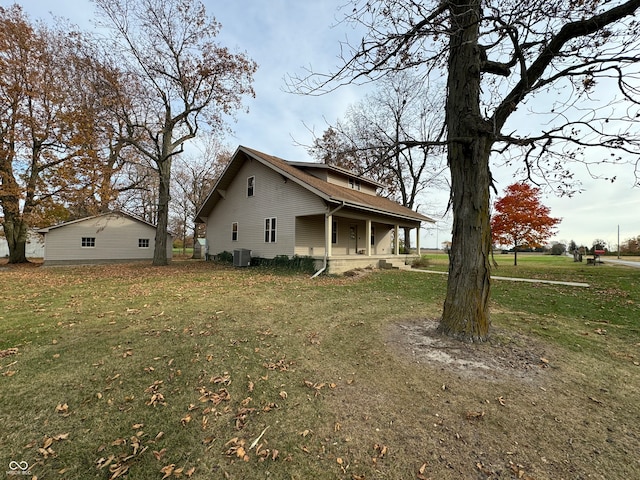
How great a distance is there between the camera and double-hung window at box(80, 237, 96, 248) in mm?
20109

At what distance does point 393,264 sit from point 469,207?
12.4 m

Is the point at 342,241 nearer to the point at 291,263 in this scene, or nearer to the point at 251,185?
the point at 291,263

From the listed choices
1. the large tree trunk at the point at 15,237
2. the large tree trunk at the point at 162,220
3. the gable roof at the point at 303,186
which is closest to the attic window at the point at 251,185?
the gable roof at the point at 303,186

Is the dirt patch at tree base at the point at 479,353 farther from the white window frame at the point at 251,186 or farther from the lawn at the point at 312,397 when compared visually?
the white window frame at the point at 251,186

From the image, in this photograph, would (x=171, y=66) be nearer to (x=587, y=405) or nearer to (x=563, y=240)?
(x=587, y=405)

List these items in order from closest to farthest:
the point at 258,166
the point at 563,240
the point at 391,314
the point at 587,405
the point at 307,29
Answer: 1. the point at 587,405
2. the point at 307,29
3. the point at 391,314
4. the point at 258,166
5. the point at 563,240

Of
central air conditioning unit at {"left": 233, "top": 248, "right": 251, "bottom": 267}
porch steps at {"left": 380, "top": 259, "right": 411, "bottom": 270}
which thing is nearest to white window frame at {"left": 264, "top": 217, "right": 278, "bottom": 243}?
central air conditioning unit at {"left": 233, "top": 248, "right": 251, "bottom": 267}

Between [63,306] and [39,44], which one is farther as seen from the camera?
[39,44]

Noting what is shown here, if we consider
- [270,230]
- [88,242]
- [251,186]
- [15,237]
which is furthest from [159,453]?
[15,237]

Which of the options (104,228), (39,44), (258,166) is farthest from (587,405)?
(39,44)

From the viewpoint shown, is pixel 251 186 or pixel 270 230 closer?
pixel 270 230

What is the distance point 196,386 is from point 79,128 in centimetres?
2071

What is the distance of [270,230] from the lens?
1541cm

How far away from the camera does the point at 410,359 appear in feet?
12.8
